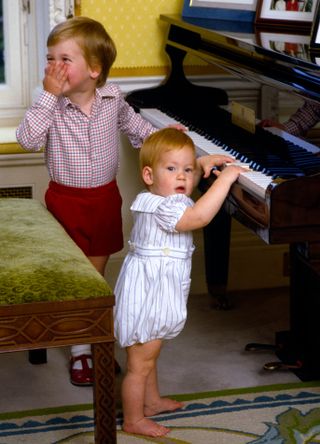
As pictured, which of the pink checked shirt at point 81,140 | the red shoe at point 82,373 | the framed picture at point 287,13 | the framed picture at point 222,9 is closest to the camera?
the pink checked shirt at point 81,140

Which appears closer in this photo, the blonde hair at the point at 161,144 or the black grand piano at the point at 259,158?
the black grand piano at the point at 259,158

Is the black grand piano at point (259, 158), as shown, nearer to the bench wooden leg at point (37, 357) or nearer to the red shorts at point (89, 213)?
the red shorts at point (89, 213)

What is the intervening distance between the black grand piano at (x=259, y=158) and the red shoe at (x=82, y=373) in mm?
655

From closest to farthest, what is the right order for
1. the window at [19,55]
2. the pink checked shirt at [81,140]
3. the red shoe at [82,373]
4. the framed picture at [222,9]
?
the pink checked shirt at [81,140] < the red shoe at [82,373] < the framed picture at [222,9] < the window at [19,55]

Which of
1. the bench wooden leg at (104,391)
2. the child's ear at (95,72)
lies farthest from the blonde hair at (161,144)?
the bench wooden leg at (104,391)

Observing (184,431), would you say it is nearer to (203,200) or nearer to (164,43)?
(203,200)

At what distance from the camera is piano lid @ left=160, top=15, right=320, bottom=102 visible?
2.62 meters

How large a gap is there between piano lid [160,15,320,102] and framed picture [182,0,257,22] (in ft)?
0.13

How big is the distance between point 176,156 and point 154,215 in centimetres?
17

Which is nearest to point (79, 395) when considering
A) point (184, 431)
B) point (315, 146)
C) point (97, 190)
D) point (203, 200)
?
point (184, 431)

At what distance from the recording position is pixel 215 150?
9.35 ft

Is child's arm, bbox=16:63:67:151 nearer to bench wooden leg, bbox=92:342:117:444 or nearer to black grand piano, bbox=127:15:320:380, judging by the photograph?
black grand piano, bbox=127:15:320:380

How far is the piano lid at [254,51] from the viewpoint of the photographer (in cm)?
262

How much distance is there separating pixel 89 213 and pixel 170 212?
1.79ft
